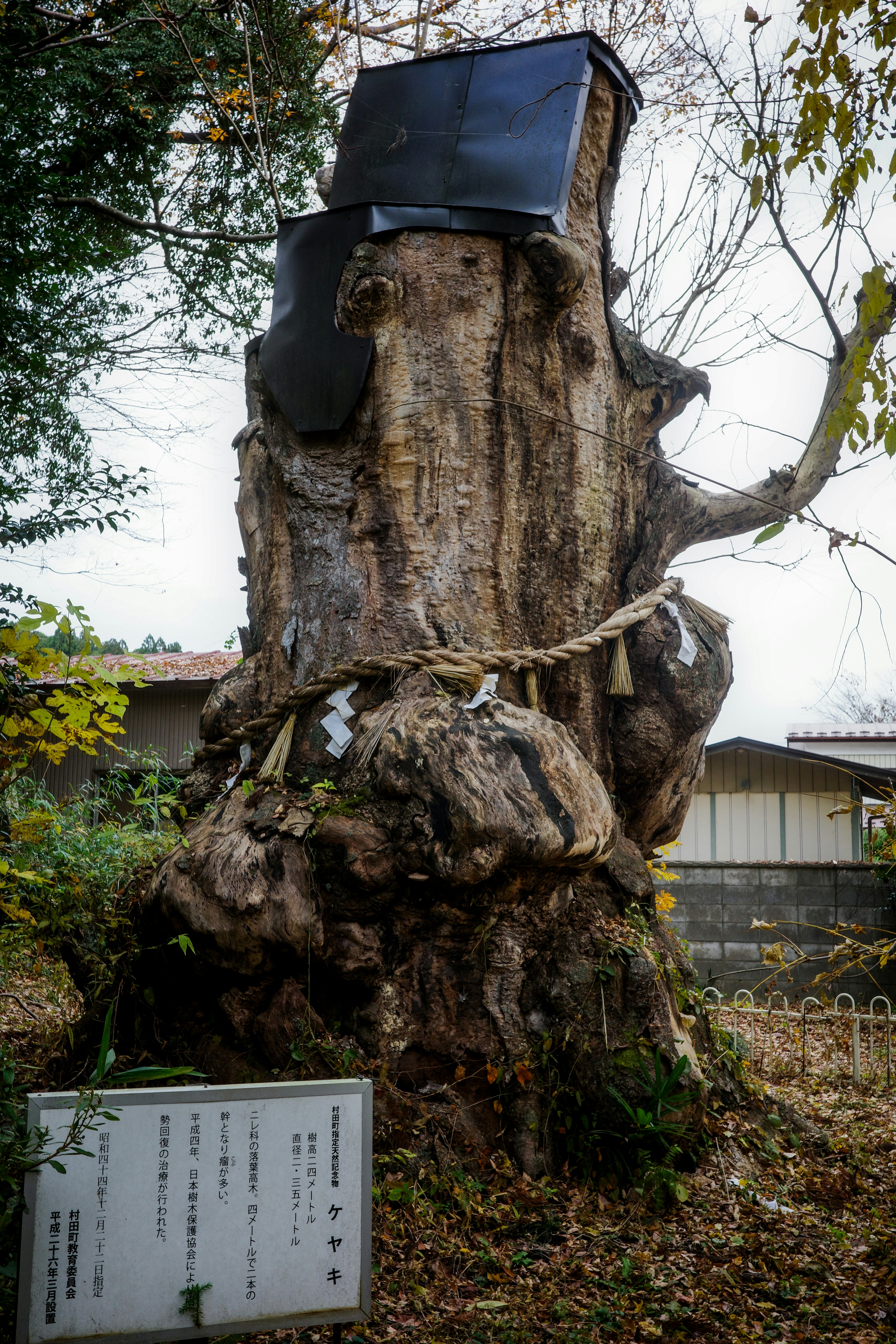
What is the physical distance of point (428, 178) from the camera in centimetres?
371

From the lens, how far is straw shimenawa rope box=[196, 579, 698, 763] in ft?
10.6

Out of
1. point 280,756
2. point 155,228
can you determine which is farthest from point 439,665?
point 155,228

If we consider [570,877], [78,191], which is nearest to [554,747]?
[570,877]

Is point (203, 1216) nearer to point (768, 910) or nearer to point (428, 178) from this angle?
point (428, 178)

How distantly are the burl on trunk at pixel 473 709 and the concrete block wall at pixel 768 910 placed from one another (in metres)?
5.92

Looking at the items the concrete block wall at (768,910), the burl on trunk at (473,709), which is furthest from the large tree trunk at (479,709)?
the concrete block wall at (768,910)

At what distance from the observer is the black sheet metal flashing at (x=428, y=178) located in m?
3.60

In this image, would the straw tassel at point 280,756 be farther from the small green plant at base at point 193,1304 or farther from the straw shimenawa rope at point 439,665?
the small green plant at base at point 193,1304

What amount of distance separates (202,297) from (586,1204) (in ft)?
25.9

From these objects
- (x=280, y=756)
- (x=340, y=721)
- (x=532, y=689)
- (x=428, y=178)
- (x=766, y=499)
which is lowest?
(x=280, y=756)

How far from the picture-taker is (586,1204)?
2955 millimetres

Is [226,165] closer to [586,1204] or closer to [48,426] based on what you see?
[48,426]

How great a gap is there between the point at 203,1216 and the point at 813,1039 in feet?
22.9

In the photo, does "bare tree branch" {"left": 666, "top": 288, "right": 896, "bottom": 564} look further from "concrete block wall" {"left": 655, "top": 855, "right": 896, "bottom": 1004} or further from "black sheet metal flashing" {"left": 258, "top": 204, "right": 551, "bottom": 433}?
"concrete block wall" {"left": 655, "top": 855, "right": 896, "bottom": 1004}
